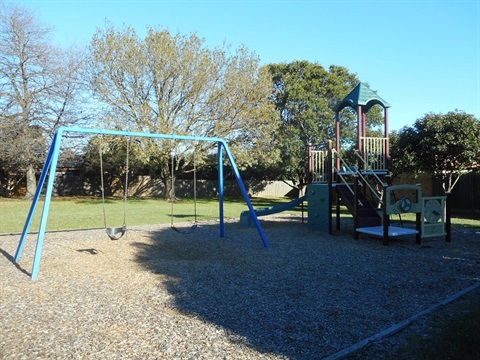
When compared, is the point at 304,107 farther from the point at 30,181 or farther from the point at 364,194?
the point at 30,181

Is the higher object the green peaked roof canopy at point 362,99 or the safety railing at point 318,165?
the green peaked roof canopy at point 362,99

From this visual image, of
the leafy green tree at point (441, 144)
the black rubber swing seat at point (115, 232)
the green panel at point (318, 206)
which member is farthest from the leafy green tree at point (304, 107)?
the black rubber swing seat at point (115, 232)

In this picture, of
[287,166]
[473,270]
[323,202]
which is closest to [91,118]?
[287,166]

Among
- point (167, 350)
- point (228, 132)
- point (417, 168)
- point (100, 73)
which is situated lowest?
point (167, 350)

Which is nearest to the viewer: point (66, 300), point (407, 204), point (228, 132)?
point (66, 300)

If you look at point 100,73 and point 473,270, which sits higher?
point 100,73

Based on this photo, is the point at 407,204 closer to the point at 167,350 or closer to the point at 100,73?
the point at 167,350

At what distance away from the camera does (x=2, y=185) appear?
97.7 feet

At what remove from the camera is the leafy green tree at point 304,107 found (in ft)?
83.9

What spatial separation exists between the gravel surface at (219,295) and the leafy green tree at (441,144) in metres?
7.28

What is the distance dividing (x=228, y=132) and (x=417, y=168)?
1076cm

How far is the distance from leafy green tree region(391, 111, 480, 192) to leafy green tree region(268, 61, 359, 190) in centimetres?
852

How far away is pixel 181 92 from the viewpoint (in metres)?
22.9

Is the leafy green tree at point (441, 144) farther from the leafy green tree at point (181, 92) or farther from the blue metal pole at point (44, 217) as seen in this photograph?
the blue metal pole at point (44, 217)
